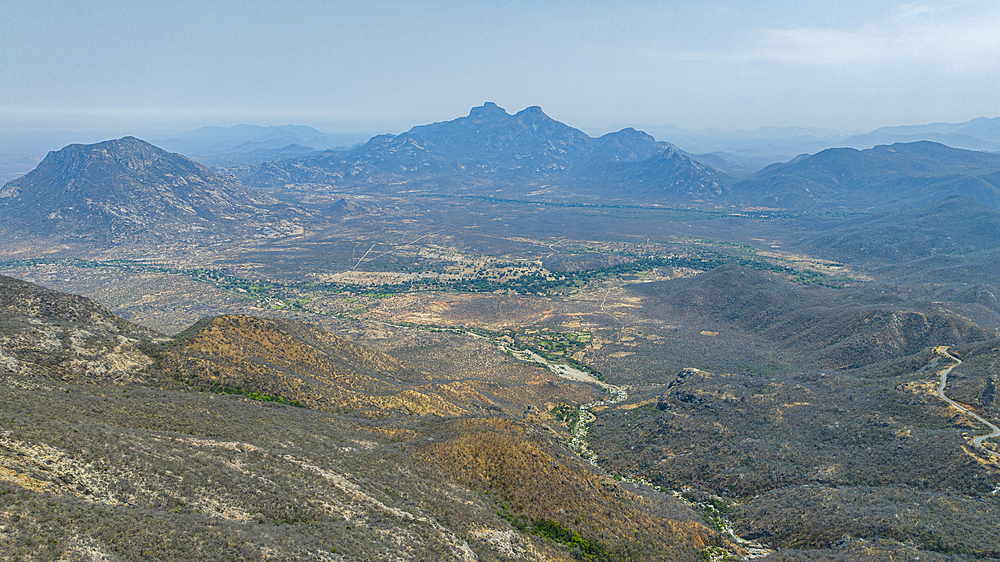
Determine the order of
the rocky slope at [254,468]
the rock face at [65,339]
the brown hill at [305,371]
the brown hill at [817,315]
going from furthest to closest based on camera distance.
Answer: the brown hill at [817,315] < the brown hill at [305,371] < the rock face at [65,339] < the rocky slope at [254,468]

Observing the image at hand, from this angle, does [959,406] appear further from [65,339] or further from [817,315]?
[65,339]

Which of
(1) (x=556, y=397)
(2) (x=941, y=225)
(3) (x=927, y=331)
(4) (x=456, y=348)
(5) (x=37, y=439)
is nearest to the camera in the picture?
(5) (x=37, y=439)

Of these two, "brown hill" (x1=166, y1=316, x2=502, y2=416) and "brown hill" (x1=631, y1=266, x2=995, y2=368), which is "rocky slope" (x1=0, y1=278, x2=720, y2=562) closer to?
"brown hill" (x1=166, y1=316, x2=502, y2=416)

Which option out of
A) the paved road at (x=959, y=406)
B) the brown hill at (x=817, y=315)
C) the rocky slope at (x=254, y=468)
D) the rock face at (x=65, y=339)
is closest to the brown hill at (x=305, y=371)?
the rocky slope at (x=254, y=468)

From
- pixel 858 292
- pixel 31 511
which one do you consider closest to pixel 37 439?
pixel 31 511

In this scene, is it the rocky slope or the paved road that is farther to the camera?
the paved road

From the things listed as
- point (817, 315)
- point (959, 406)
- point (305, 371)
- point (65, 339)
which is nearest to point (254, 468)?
point (65, 339)

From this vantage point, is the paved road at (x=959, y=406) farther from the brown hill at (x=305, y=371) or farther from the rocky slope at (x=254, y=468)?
the brown hill at (x=305, y=371)

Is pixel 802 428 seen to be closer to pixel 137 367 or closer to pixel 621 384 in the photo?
pixel 621 384

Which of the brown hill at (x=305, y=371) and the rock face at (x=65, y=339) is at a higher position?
the rock face at (x=65, y=339)

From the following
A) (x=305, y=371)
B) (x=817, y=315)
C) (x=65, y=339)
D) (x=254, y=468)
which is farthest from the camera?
(x=817, y=315)

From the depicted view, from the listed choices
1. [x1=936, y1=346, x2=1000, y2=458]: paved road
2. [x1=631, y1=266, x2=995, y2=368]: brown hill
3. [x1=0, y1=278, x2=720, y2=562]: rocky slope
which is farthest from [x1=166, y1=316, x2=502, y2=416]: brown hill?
[x1=631, y1=266, x2=995, y2=368]: brown hill
